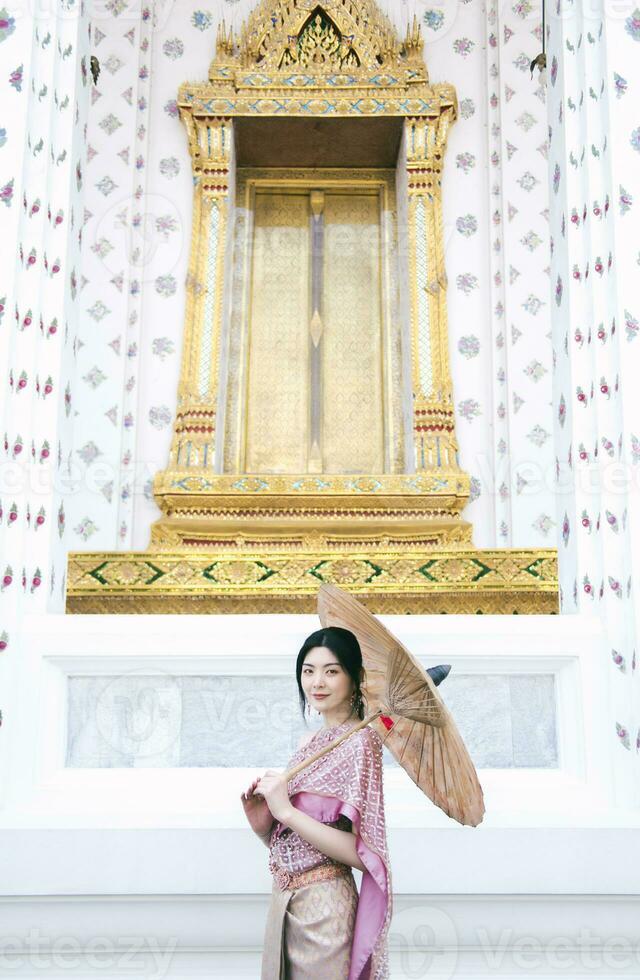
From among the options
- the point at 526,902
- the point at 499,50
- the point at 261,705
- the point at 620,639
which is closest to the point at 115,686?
the point at 261,705

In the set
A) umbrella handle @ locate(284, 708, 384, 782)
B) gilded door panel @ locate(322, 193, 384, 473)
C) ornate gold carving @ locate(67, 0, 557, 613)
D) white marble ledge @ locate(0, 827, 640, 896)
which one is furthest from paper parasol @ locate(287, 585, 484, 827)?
gilded door panel @ locate(322, 193, 384, 473)

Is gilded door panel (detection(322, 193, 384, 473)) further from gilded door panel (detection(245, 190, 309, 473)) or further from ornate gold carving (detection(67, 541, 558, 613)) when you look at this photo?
ornate gold carving (detection(67, 541, 558, 613))

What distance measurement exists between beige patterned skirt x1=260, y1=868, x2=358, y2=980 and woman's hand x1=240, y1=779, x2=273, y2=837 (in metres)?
0.10

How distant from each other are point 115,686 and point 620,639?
1261 millimetres

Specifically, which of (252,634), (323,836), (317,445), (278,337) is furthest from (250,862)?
(278,337)

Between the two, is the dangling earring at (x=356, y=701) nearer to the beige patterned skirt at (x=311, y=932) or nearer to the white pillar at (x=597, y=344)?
the beige patterned skirt at (x=311, y=932)

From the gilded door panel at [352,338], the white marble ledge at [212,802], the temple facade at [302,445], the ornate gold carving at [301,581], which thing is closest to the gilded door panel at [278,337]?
the temple facade at [302,445]

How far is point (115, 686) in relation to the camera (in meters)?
2.21

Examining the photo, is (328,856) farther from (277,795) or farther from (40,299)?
(40,299)

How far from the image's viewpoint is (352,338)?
5391mm

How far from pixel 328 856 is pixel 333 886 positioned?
5 cm

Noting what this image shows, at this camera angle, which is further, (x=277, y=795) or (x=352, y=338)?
(x=352, y=338)

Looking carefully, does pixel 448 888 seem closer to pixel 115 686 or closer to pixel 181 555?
pixel 115 686

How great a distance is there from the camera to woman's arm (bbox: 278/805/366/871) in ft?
4.64
